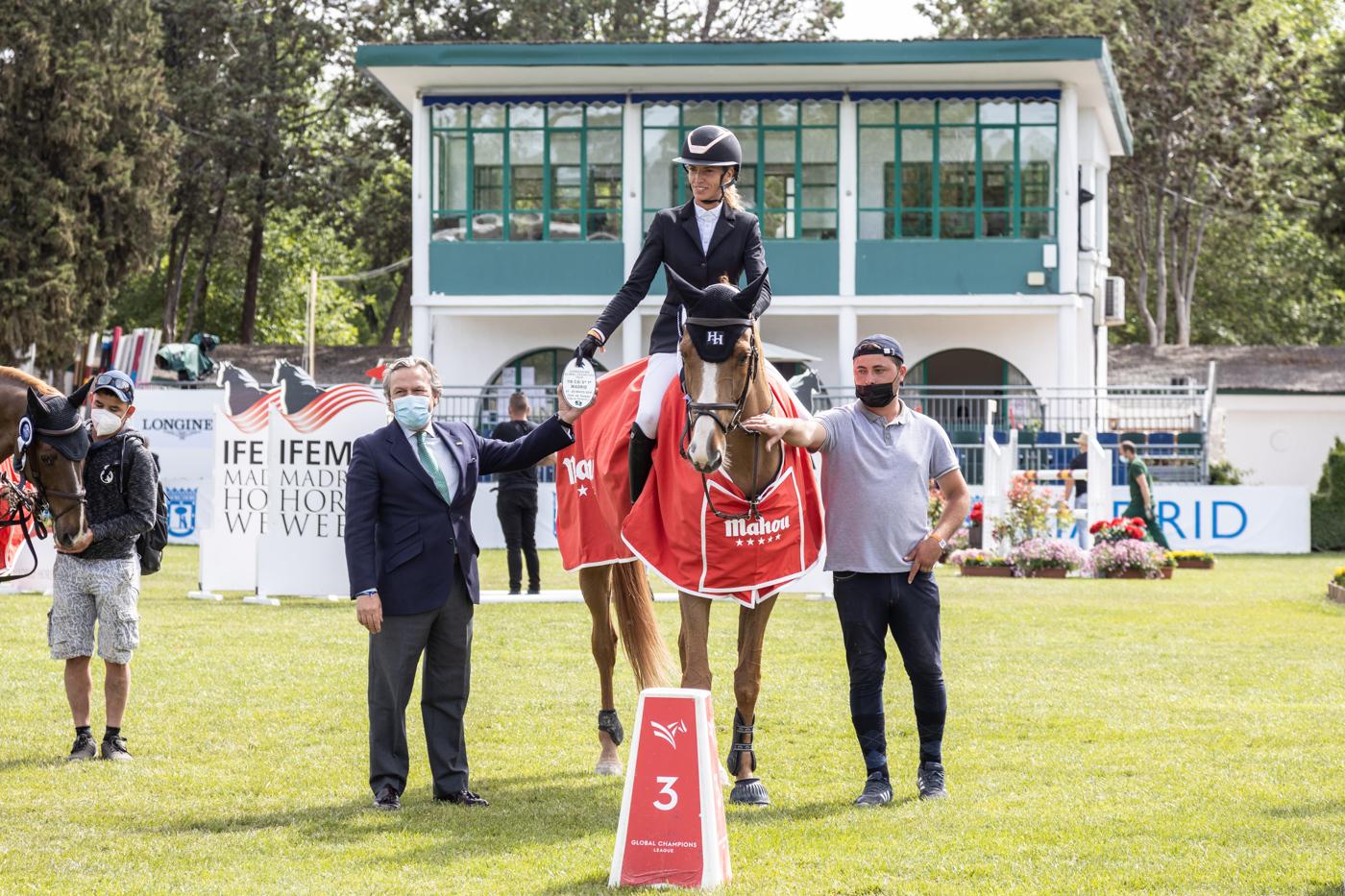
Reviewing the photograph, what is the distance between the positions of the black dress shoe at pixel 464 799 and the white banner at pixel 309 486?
9.14 metres

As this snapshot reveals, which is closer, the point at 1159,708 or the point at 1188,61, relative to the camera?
the point at 1159,708

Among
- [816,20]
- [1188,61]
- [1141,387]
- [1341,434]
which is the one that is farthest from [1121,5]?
[1141,387]

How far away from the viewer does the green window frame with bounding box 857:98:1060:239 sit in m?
33.9

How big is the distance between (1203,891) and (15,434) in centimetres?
556

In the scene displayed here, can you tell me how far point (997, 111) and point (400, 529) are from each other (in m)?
28.0

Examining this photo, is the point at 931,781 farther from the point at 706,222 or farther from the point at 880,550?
the point at 706,222

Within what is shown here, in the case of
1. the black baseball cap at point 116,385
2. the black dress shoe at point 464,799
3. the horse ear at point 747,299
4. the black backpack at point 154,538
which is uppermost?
the horse ear at point 747,299

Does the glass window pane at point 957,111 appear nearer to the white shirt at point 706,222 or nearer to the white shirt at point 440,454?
the white shirt at point 706,222

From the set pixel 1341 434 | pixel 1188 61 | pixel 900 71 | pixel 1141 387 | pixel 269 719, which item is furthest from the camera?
pixel 1188 61

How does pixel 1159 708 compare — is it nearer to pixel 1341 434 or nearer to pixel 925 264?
pixel 925 264

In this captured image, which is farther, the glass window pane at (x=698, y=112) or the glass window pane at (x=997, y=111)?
the glass window pane at (x=698, y=112)

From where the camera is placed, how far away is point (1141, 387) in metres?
31.3

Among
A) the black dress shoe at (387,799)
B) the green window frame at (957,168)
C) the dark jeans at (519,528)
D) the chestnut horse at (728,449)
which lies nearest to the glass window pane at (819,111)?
the green window frame at (957,168)

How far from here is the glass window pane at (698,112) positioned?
34.3 metres
